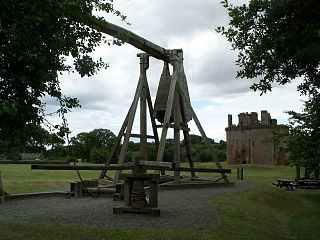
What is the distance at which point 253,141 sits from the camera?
46.8 m

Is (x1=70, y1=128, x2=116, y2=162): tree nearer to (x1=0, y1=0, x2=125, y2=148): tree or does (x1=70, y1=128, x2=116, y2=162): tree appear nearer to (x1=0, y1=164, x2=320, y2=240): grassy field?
(x1=0, y1=0, x2=125, y2=148): tree

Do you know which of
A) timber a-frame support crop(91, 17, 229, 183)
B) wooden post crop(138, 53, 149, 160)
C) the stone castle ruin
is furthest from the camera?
Answer: the stone castle ruin

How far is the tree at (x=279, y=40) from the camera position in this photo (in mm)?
7168

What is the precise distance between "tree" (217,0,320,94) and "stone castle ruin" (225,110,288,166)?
37.5 m

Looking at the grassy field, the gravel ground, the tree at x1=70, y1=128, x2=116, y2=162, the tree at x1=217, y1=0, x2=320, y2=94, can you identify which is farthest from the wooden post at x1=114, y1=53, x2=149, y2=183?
the tree at x1=217, y1=0, x2=320, y2=94

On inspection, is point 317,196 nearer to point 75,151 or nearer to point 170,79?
point 170,79

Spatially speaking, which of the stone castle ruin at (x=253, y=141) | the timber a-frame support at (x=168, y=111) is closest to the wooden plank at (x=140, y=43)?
the timber a-frame support at (x=168, y=111)

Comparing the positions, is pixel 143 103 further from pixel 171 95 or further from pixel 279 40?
pixel 279 40

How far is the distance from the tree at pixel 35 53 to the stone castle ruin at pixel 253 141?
40.8m

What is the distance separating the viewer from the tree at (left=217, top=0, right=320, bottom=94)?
717cm

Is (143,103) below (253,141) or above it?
above

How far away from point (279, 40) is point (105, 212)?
24.0ft

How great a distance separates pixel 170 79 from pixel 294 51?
44.4 ft

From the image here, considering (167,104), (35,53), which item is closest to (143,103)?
(167,104)
